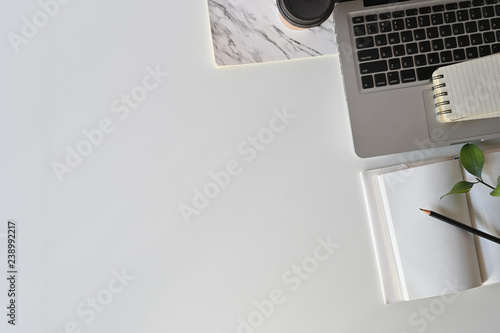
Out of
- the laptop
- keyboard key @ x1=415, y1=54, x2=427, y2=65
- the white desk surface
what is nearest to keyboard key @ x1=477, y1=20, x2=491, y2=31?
the laptop

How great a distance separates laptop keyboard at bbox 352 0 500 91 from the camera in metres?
0.75

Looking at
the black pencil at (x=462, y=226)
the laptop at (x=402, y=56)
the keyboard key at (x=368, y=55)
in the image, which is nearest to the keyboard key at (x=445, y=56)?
the laptop at (x=402, y=56)

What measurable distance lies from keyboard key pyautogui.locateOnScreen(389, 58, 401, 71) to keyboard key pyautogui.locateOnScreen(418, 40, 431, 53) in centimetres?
4


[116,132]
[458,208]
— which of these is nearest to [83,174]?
[116,132]

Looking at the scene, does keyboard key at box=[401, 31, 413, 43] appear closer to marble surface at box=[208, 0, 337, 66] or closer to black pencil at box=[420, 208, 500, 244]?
marble surface at box=[208, 0, 337, 66]

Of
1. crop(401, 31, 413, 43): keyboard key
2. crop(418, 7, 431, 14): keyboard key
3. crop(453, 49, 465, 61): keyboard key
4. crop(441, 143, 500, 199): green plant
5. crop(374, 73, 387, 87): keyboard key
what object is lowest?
crop(441, 143, 500, 199): green plant

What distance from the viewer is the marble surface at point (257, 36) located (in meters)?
0.78

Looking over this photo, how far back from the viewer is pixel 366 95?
75cm

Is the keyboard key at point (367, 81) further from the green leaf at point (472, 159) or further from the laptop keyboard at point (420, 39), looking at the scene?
the green leaf at point (472, 159)

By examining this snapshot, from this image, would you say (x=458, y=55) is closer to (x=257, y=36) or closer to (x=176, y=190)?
(x=257, y=36)

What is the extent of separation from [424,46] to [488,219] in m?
0.29

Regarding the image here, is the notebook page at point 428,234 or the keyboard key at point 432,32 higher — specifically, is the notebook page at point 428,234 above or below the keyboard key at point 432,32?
below

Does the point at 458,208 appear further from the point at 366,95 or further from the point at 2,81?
the point at 2,81

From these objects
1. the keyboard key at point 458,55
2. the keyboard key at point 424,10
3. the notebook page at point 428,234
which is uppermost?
the keyboard key at point 424,10
